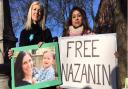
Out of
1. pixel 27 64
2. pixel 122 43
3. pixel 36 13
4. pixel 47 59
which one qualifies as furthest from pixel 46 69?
pixel 122 43

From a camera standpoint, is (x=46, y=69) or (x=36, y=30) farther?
(x=36, y=30)

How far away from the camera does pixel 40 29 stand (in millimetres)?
4195

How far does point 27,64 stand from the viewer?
4.15m

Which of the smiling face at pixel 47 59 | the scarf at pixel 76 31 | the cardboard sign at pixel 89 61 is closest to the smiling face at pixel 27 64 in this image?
the smiling face at pixel 47 59

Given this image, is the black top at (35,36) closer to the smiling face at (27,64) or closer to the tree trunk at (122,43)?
the smiling face at (27,64)

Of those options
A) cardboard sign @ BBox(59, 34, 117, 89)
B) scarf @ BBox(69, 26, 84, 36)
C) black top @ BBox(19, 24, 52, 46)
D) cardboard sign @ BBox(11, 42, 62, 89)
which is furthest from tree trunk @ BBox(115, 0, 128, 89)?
black top @ BBox(19, 24, 52, 46)

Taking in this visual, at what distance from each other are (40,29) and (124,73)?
4.43 feet

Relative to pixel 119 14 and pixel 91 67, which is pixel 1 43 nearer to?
pixel 119 14

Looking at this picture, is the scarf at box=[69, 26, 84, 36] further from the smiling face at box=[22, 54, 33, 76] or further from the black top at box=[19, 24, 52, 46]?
the smiling face at box=[22, 54, 33, 76]

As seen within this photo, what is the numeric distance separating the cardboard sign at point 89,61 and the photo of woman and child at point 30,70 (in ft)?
0.62

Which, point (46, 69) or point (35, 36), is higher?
point (35, 36)

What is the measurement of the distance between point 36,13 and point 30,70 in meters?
0.58

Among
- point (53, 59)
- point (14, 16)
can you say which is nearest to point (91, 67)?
point (53, 59)

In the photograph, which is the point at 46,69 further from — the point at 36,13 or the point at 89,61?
the point at 36,13
